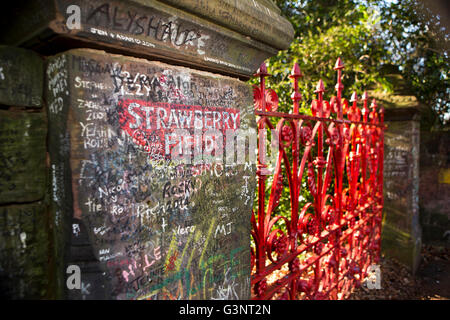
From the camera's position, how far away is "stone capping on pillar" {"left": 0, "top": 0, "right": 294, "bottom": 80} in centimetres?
90

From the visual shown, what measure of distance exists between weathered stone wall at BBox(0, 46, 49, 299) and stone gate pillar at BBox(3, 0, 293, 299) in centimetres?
4

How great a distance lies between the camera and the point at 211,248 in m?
1.29

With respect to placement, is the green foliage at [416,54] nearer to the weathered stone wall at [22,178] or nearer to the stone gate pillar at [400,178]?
the stone gate pillar at [400,178]

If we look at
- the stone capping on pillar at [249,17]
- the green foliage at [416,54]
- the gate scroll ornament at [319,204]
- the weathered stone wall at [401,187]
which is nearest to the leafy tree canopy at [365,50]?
the green foliage at [416,54]

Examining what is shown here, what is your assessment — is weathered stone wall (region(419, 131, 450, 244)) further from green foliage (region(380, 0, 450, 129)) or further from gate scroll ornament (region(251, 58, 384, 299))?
gate scroll ornament (region(251, 58, 384, 299))

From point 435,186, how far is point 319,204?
3835 millimetres

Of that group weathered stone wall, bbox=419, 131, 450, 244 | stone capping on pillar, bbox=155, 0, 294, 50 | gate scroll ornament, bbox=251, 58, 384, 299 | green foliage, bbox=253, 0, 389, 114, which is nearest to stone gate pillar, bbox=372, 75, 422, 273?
gate scroll ornament, bbox=251, 58, 384, 299

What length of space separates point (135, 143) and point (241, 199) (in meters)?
0.62

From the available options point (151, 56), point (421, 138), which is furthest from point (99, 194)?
point (421, 138)

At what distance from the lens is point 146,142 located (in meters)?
1.07

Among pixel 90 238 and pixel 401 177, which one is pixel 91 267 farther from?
pixel 401 177

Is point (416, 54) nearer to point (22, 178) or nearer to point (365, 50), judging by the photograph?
point (365, 50)

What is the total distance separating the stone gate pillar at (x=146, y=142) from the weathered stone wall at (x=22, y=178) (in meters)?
0.04

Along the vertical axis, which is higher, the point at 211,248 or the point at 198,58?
the point at 198,58
